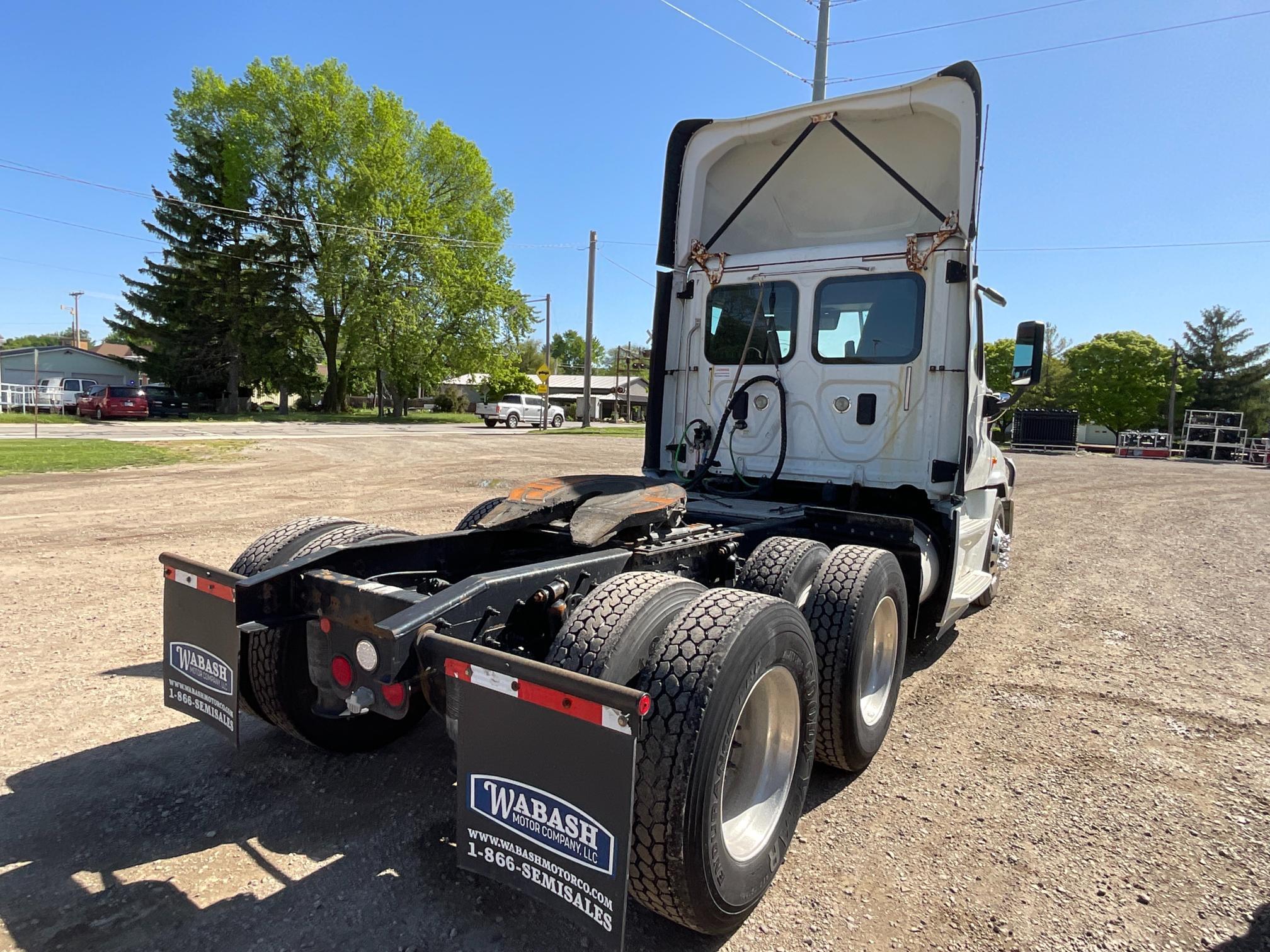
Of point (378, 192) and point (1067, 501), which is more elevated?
point (378, 192)

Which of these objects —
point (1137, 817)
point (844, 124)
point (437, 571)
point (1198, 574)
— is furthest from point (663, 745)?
point (1198, 574)

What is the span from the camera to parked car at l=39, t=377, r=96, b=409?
3525cm

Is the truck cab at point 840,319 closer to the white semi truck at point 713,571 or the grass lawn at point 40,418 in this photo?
the white semi truck at point 713,571

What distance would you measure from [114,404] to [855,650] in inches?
1449

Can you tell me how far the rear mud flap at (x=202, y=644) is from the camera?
2.82m

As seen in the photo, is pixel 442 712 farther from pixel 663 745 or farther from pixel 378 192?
pixel 378 192

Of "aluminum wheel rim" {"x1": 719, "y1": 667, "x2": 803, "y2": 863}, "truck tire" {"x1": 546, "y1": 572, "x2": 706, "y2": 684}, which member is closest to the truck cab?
"aluminum wheel rim" {"x1": 719, "y1": 667, "x2": 803, "y2": 863}

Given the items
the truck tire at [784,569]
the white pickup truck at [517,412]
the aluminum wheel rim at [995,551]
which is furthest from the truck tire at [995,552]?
the white pickup truck at [517,412]

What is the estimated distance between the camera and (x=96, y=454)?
52.4 ft

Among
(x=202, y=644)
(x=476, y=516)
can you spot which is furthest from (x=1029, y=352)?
(x=202, y=644)

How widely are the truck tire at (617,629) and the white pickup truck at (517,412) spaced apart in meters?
37.6

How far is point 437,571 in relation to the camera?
11.8 ft

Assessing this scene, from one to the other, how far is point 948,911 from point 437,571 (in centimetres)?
250

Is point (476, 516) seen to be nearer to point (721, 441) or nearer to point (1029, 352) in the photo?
point (721, 441)
